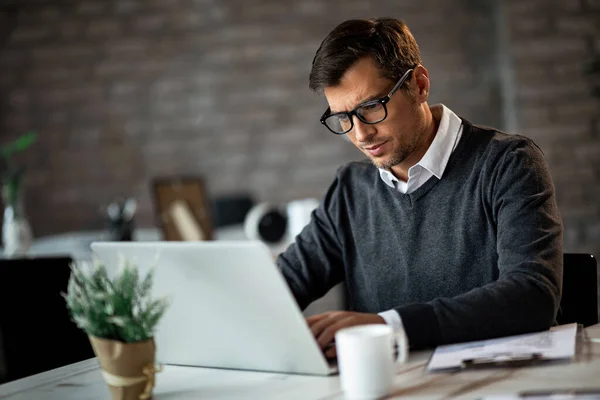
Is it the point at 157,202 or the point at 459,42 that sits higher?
the point at 459,42

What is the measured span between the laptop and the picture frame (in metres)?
2.25

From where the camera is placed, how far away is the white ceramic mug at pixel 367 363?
1.14 m

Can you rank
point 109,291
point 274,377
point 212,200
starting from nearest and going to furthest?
point 109,291 < point 274,377 < point 212,200

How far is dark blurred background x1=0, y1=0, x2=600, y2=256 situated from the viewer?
5266mm

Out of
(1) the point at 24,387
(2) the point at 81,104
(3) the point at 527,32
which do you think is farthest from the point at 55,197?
(1) the point at 24,387

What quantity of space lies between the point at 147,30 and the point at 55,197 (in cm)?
127

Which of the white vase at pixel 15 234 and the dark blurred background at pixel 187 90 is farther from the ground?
the dark blurred background at pixel 187 90

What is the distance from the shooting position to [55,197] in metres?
5.75

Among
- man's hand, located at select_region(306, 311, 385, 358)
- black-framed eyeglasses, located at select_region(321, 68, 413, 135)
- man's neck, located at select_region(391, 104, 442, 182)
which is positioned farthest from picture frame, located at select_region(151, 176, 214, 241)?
man's hand, located at select_region(306, 311, 385, 358)

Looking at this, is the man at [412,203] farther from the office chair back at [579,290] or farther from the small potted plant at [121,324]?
the small potted plant at [121,324]

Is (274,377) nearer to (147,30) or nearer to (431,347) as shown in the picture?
(431,347)

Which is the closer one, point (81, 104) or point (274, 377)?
point (274, 377)

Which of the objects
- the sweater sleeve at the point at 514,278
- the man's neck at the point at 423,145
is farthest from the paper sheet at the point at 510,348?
the man's neck at the point at 423,145

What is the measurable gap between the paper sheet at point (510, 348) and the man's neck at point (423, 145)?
0.53m
